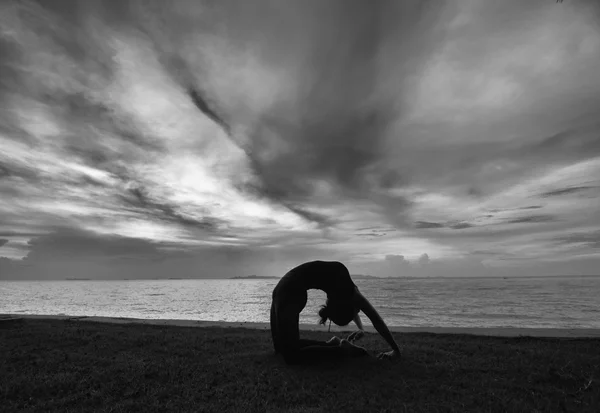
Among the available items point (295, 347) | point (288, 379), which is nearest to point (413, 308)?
point (295, 347)

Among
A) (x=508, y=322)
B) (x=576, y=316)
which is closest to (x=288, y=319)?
(x=508, y=322)

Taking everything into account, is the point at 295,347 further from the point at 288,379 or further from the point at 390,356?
the point at 390,356

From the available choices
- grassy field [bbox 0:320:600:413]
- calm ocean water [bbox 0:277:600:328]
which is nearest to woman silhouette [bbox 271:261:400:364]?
grassy field [bbox 0:320:600:413]

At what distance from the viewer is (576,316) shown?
3059 cm

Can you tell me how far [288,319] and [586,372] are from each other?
700 centimetres

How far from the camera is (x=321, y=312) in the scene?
30.1ft

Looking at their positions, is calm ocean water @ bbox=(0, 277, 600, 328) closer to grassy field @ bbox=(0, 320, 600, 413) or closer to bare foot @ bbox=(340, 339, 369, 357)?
grassy field @ bbox=(0, 320, 600, 413)

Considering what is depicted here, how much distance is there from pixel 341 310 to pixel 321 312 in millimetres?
578

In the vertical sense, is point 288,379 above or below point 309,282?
below

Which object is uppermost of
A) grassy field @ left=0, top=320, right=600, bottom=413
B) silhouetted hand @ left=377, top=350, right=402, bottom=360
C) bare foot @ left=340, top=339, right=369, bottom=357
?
bare foot @ left=340, top=339, right=369, bottom=357

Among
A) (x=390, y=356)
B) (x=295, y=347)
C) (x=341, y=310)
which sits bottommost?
(x=390, y=356)

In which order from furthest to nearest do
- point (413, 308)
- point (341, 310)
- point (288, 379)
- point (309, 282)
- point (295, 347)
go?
1. point (413, 308)
2. point (309, 282)
3. point (341, 310)
4. point (295, 347)
5. point (288, 379)

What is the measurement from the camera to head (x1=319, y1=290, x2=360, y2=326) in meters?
8.97

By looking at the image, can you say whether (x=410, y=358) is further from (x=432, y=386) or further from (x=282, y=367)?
(x=282, y=367)
